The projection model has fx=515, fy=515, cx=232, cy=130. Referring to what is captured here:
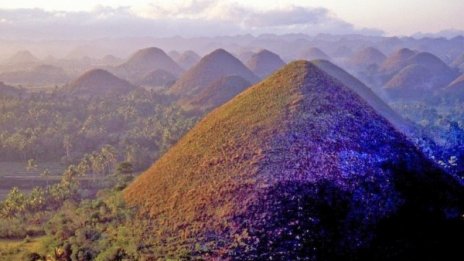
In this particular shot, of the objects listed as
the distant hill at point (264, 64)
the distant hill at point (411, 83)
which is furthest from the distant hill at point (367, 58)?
the distant hill at point (411, 83)

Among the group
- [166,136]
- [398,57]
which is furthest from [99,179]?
[398,57]

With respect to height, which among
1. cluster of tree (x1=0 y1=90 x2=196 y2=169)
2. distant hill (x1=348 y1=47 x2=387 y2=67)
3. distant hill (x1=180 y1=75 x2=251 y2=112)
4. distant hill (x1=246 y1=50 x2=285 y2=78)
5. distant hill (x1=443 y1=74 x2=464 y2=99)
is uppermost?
distant hill (x1=348 y1=47 x2=387 y2=67)

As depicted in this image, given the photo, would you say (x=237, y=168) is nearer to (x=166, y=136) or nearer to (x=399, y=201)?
(x=399, y=201)

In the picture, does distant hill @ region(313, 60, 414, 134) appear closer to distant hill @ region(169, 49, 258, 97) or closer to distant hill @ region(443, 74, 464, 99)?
distant hill @ region(169, 49, 258, 97)

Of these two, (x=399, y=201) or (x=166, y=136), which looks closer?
(x=399, y=201)

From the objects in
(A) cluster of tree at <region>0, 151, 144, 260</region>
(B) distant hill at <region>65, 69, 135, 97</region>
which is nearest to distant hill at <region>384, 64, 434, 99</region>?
(B) distant hill at <region>65, 69, 135, 97</region>
